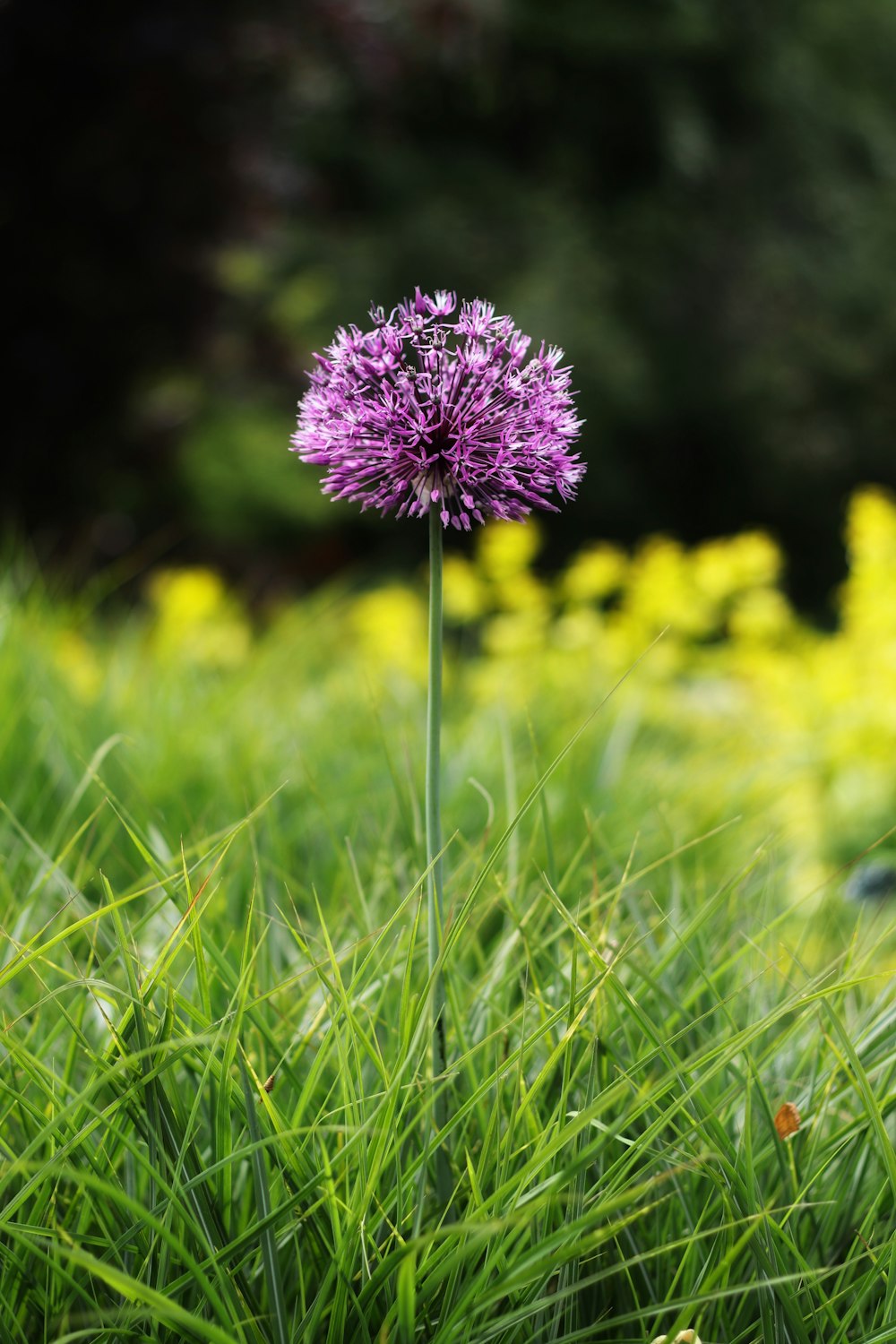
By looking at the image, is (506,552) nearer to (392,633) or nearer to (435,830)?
(392,633)

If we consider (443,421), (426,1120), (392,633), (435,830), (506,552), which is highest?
(506,552)

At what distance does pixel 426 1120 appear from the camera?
1091 millimetres

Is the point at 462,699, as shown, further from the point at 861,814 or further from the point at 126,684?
the point at 861,814

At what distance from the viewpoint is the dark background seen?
19.6 feet

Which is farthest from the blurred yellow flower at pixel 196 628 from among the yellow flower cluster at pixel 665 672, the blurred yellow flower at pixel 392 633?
the blurred yellow flower at pixel 392 633

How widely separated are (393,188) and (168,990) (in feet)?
35.3

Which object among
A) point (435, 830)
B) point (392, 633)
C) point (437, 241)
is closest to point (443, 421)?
point (435, 830)

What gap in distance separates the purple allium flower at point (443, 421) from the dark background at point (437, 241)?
497cm

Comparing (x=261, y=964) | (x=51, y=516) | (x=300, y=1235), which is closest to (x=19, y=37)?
(x=51, y=516)

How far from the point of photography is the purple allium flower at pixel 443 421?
103cm

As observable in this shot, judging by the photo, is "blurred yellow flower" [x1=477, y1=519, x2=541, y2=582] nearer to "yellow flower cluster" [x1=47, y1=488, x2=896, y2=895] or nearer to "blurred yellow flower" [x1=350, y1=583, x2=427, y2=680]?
"yellow flower cluster" [x1=47, y1=488, x2=896, y2=895]

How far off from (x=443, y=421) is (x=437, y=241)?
32.0 ft

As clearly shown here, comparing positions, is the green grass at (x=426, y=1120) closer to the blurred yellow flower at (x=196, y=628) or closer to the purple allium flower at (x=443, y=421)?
the purple allium flower at (x=443, y=421)

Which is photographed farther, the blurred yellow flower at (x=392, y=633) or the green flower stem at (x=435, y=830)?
the blurred yellow flower at (x=392, y=633)
